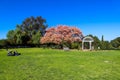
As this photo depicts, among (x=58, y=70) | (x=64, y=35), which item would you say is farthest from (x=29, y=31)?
(x=58, y=70)

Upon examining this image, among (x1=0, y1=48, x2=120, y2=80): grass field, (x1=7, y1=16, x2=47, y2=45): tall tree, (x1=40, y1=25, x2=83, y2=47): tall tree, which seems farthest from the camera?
(x1=7, y1=16, x2=47, y2=45): tall tree

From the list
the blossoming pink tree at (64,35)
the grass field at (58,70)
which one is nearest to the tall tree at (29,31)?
the blossoming pink tree at (64,35)

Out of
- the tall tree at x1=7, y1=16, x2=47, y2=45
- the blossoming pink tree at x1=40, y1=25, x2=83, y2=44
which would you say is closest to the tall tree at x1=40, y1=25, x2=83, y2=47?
the blossoming pink tree at x1=40, y1=25, x2=83, y2=44

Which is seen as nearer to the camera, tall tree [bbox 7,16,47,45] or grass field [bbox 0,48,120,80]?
grass field [bbox 0,48,120,80]

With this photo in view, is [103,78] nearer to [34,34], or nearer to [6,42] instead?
[6,42]

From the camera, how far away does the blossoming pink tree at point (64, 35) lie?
52716 mm

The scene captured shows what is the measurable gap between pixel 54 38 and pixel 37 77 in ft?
138

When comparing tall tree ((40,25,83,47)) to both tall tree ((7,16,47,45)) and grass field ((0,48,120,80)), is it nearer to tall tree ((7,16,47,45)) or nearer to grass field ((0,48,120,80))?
tall tree ((7,16,47,45))

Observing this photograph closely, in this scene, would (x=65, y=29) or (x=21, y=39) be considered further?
(x=21, y=39)

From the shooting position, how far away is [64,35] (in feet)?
175

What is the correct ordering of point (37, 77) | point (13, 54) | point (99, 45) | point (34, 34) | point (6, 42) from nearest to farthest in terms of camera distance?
point (37, 77) → point (13, 54) → point (99, 45) → point (6, 42) → point (34, 34)

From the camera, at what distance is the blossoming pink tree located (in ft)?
173

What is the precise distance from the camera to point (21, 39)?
6253cm

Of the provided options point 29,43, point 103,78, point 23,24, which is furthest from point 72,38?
point 103,78
